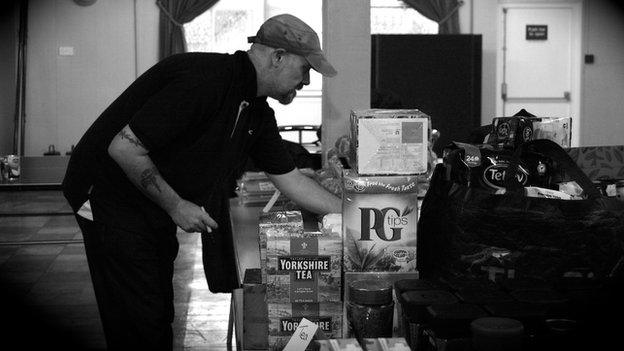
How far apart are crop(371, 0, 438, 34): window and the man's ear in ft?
29.3

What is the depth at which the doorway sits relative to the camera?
11148 millimetres

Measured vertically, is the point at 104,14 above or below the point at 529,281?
above

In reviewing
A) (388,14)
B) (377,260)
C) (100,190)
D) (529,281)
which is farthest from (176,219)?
(388,14)

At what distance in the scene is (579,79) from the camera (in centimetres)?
1127

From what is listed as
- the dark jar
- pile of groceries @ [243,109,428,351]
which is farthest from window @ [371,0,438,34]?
the dark jar

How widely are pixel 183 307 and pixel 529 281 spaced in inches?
132

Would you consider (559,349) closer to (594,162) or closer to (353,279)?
(353,279)

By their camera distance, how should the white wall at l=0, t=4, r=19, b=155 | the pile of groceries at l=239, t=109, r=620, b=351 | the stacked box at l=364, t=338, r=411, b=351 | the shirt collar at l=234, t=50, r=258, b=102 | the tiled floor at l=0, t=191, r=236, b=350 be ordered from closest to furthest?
the stacked box at l=364, t=338, r=411, b=351 → the pile of groceries at l=239, t=109, r=620, b=351 → the shirt collar at l=234, t=50, r=258, b=102 → the tiled floor at l=0, t=191, r=236, b=350 → the white wall at l=0, t=4, r=19, b=155

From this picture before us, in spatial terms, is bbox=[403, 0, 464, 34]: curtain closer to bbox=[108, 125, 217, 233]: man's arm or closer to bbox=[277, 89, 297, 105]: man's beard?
bbox=[277, 89, 297, 105]: man's beard

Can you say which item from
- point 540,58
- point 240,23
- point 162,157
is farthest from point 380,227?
point 540,58

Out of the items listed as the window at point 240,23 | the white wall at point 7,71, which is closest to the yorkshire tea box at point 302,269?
the window at point 240,23

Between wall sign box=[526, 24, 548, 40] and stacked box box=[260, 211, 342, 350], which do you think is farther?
wall sign box=[526, 24, 548, 40]

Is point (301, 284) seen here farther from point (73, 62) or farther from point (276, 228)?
point (73, 62)

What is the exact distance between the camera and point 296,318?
1.67 m
